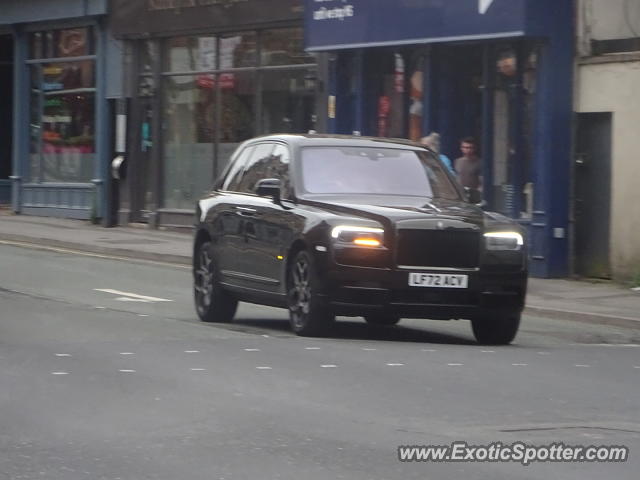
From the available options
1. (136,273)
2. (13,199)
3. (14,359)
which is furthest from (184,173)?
(14,359)

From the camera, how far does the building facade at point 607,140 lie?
1994 cm

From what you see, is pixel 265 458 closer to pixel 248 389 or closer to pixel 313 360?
pixel 248 389

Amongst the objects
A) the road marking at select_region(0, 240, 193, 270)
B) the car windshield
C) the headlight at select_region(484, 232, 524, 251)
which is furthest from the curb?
the road marking at select_region(0, 240, 193, 270)

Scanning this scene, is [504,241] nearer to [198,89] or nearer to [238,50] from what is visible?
[238,50]

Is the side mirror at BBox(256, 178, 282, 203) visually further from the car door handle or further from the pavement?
the pavement

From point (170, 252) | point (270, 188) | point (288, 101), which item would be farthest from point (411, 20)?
point (270, 188)

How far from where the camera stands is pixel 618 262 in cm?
2008

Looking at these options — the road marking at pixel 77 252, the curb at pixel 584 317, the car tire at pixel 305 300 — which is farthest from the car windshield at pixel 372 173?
the road marking at pixel 77 252

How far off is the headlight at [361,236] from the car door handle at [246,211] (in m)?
1.59

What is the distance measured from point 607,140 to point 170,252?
23.3 ft

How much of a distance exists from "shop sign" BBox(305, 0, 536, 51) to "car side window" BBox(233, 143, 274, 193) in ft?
23.1

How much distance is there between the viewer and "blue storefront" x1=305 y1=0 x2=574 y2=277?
20.7m

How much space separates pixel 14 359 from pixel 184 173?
1797cm

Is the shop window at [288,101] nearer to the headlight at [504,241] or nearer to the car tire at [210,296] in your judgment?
the car tire at [210,296]
